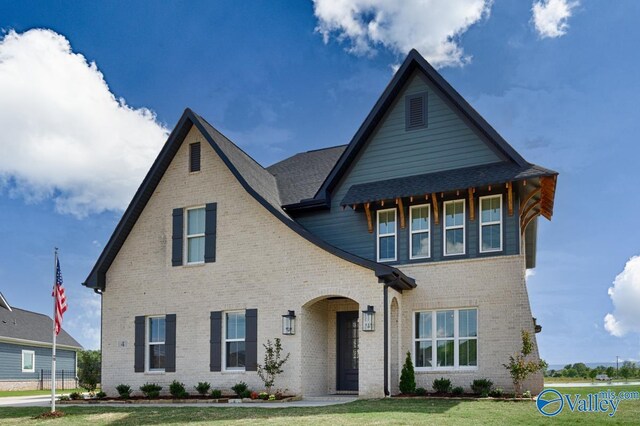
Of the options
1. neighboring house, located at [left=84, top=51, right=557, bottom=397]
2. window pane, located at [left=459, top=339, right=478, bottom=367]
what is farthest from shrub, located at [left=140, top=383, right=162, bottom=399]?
window pane, located at [left=459, top=339, right=478, bottom=367]

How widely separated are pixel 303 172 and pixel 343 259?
259 inches

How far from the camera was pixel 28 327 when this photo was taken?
40.2 meters

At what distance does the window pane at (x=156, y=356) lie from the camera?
68.5ft

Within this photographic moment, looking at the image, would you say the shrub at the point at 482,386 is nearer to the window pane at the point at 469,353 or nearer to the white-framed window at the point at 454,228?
the window pane at the point at 469,353

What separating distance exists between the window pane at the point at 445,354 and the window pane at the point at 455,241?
106 inches

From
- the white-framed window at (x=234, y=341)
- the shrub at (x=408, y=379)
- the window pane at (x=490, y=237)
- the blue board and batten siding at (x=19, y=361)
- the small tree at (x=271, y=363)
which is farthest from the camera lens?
the blue board and batten siding at (x=19, y=361)

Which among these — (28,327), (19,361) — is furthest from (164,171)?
(28,327)

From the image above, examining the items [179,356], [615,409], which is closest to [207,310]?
[179,356]

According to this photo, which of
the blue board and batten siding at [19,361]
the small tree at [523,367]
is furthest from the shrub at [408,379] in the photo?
the blue board and batten siding at [19,361]

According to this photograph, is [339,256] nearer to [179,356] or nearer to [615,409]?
[179,356]

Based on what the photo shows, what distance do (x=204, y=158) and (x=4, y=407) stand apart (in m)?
9.82

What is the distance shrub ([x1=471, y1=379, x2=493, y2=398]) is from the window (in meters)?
4.50

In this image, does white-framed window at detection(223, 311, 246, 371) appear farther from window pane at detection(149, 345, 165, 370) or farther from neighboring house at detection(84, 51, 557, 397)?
window pane at detection(149, 345, 165, 370)

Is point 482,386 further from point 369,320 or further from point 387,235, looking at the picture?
point 387,235
